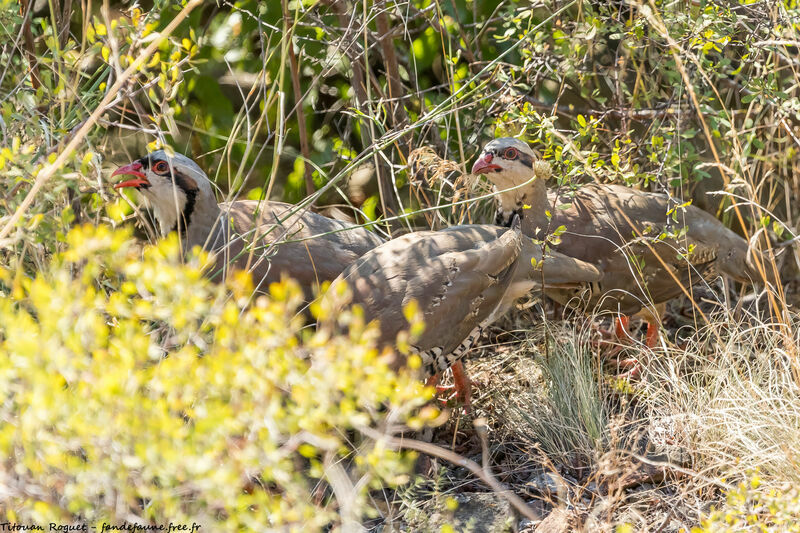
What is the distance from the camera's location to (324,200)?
18.7ft

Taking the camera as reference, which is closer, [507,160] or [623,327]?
[507,160]

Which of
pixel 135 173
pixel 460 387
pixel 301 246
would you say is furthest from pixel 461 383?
pixel 135 173

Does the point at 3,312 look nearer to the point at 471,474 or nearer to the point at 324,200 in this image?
the point at 471,474

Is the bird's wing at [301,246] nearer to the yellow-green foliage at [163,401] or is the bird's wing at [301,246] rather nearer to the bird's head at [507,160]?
the bird's head at [507,160]

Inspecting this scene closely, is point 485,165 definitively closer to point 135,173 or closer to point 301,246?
point 301,246

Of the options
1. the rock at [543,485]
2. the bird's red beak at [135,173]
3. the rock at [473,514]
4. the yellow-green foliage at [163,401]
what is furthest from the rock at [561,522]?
the bird's red beak at [135,173]

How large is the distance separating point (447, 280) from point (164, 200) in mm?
1569

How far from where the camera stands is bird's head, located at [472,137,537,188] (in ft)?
15.6

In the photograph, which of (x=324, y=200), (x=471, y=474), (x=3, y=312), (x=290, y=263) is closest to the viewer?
(x=3, y=312)

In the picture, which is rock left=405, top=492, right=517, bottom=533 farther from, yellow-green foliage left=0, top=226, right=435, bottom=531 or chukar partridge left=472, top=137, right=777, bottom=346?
yellow-green foliage left=0, top=226, right=435, bottom=531

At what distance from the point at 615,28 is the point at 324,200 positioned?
216cm

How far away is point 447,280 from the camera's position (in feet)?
Result: 13.0

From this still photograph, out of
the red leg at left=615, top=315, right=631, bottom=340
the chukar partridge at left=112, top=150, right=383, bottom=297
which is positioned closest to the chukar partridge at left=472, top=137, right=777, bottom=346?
the red leg at left=615, top=315, right=631, bottom=340

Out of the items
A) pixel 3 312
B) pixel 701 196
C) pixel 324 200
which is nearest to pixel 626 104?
pixel 701 196
